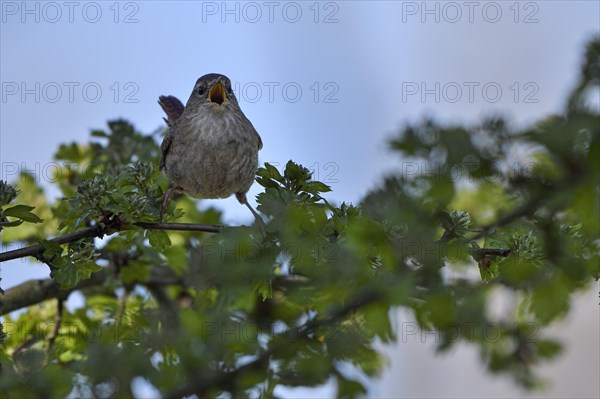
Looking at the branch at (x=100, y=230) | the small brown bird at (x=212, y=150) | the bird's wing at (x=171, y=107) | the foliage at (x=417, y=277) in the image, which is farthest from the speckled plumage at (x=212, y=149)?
the foliage at (x=417, y=277)

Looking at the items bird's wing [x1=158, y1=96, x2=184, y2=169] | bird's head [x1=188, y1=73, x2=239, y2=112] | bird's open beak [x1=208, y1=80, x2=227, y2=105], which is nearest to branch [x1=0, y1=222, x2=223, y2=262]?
bird's head [x1=188, y1=73, x2=239, y2=112]

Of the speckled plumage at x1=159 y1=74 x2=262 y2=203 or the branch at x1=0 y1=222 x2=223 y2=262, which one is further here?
the speckled plumage at x1=159 y1=74 x2=262 y2=203

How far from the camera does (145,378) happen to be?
71.2 inches

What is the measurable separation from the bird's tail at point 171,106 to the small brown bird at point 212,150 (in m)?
0.51

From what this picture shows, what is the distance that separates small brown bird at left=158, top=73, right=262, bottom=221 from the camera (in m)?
4.41

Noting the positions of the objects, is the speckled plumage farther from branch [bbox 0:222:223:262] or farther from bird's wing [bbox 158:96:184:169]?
branch [bbox 0:222:223:262]

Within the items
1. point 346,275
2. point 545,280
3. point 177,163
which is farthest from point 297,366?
point 177,163

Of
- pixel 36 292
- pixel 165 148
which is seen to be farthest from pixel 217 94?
pixel 36 292

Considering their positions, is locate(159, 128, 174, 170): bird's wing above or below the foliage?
above

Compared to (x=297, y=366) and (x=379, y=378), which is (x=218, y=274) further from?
(x=379, y=378)

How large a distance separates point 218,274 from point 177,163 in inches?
101

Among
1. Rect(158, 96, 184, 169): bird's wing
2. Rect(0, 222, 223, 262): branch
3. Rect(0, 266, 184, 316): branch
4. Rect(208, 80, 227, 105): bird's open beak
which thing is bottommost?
Rect(0, 222, 223, 262): branch

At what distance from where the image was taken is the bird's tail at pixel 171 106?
17.4 ft

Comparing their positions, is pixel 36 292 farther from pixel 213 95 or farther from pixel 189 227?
pixel 189 227
